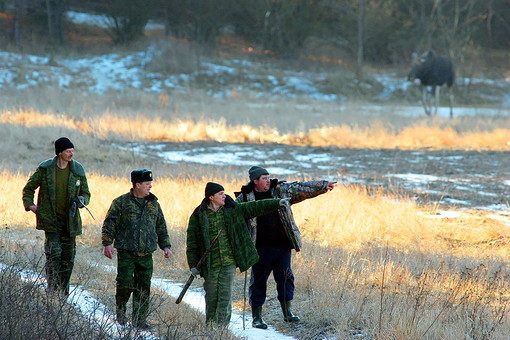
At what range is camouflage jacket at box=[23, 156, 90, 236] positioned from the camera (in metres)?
8.87

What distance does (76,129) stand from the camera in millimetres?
24125

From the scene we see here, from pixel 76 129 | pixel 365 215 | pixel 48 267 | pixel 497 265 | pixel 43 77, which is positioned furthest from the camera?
pixel 43 77

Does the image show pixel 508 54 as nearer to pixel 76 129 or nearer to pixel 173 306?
pixel 76 129

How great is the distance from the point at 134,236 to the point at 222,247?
0.79 meters

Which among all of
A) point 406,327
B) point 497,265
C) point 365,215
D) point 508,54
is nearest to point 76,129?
point 365,215

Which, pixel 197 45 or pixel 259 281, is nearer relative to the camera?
pixel 259 281

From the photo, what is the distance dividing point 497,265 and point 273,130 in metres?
16.3

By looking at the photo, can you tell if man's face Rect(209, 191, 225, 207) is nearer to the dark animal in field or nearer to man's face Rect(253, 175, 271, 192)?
man's face Rect(253, 175, 271, 192)

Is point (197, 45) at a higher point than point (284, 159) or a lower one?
higher

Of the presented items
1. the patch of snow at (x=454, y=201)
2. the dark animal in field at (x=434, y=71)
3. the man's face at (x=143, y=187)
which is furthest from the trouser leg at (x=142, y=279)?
the dark animal in field at (x=434, y=71)

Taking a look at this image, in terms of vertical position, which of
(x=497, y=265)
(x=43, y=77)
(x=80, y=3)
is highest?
(x=80, y=3)

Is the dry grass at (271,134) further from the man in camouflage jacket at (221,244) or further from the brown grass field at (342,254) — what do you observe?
the man in camouflage jacket at (221,244)

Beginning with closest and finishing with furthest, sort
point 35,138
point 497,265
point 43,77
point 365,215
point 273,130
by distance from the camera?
point 497,265 < point 365,215 < point 35,138 < point 273,130 < point 43,77

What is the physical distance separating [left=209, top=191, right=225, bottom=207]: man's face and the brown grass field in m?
0.92
